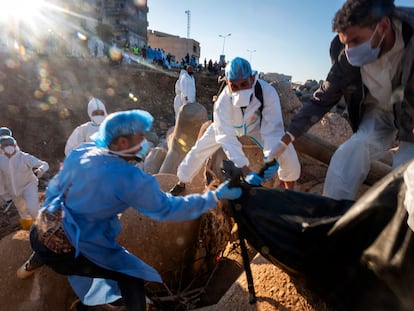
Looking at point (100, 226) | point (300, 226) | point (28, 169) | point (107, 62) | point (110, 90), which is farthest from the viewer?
point (107, 62)

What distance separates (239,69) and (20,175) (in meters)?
3.72

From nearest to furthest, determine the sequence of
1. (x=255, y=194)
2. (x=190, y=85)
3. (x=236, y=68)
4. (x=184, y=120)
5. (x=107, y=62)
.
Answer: (x=255, y=194)
(x=236, y=68)
(x=184, y=120)
(x=190, y=85)
(x=107, y=62)

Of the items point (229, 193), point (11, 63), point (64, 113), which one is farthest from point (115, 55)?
point (229, 193)

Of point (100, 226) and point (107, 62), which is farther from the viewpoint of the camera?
point (107, 62)

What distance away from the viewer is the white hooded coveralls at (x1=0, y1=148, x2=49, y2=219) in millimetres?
4777

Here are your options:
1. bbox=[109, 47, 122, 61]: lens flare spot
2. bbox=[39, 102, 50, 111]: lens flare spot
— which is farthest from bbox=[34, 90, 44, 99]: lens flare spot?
bbox=[109, 47, 122, 61]: lens flare spot

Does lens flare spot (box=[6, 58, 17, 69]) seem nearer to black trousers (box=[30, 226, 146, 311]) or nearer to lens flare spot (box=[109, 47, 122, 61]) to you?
lens flare spot (box=[109, 47, 122, 61])

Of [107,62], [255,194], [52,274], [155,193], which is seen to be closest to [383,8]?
[255,194]

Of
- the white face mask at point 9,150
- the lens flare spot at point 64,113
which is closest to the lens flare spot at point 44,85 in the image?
the lens flare spot at point 64,113

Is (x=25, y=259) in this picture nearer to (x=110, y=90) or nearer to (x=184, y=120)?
(x=184, y=120)

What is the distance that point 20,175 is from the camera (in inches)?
192

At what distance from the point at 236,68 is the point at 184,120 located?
2950 millimetres

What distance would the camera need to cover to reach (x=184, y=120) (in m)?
5.95

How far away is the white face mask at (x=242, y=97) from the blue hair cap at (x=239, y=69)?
0.14 m
